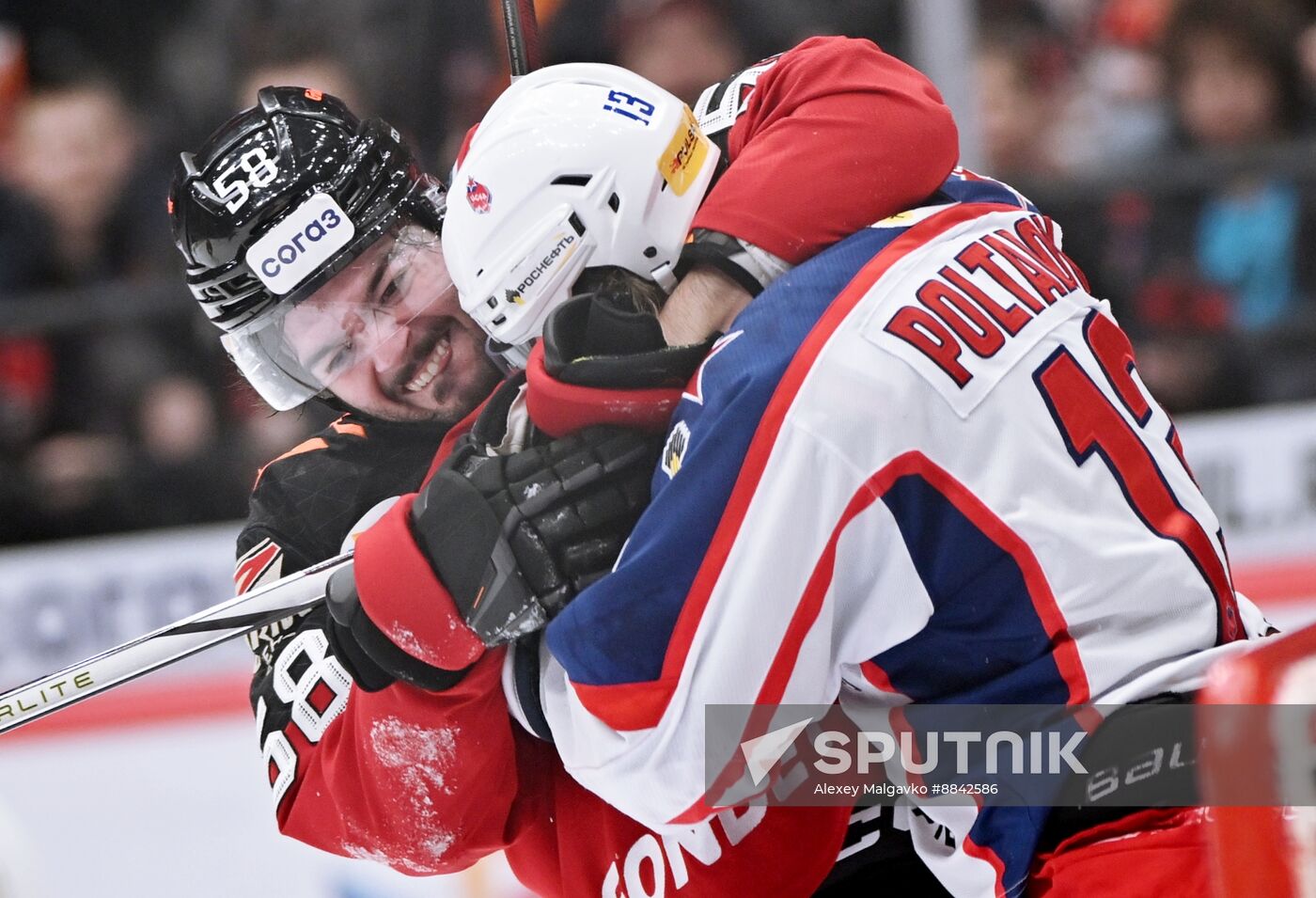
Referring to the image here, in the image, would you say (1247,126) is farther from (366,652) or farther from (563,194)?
(366,652)

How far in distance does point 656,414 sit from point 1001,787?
0.44m

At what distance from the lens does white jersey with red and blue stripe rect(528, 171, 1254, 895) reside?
127cm

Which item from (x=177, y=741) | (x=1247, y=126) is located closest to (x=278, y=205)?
(x=177, y=741)

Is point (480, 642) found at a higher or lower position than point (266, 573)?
higher

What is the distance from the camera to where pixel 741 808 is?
1.56 m

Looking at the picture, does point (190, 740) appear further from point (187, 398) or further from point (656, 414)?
point (656, 414)

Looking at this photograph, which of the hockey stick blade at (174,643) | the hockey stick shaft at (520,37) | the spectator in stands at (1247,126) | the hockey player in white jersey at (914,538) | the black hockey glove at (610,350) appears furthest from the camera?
the spectator in stands at (1247,126)

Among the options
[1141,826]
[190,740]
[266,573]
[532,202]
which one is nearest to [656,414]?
[532,202]

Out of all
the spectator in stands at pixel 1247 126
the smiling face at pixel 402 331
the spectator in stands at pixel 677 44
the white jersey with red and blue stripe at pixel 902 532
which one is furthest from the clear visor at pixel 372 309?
the spectator in stands at pixel 1247 126

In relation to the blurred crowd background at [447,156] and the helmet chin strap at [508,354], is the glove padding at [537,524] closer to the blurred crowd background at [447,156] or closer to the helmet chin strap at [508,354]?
the helmet chin strap at [508,354]

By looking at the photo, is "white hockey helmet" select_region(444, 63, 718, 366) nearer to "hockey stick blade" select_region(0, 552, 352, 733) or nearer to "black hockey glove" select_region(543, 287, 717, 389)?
"black hockey glove" select_region(543, 287, 717, 389)

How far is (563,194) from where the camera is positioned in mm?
1511

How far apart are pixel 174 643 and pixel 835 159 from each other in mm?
847

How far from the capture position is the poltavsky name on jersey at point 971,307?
1280 millimetres
